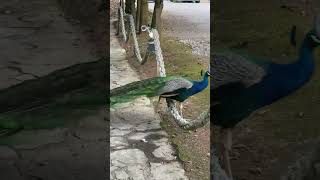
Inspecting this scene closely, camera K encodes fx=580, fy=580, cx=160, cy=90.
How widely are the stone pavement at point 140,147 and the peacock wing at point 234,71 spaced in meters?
0.78

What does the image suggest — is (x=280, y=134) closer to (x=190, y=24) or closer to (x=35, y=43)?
(x=35, y=43)

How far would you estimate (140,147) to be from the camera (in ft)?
13.2

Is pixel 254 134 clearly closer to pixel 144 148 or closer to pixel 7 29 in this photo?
pixel 144 148

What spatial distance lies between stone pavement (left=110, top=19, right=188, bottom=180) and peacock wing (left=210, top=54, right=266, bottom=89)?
78 centimetres

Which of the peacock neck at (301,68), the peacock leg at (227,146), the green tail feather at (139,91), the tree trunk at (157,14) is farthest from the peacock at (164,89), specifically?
the tree trunk at (157,14)

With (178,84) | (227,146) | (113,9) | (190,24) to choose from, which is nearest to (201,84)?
(178,84)

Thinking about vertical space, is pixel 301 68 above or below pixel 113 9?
above

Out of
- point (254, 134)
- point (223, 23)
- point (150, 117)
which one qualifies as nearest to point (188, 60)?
point (223, 23)

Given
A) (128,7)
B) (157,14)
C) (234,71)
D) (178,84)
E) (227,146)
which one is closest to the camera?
(234,71)

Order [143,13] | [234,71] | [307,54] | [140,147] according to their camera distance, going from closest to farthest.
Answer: [307,54] → [234,71] → [140,147] → [143,13]

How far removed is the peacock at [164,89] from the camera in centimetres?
369

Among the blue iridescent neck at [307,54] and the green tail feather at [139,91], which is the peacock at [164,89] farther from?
the blue iridescent neck at [307,54]

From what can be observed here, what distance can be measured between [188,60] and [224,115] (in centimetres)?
435

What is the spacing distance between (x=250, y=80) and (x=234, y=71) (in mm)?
117
